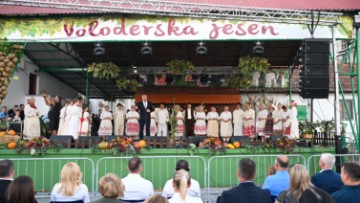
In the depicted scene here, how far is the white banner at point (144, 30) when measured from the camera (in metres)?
11.0

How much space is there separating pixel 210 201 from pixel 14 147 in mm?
5821

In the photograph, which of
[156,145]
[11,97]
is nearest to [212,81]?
[156,145]

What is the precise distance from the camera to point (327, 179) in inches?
191

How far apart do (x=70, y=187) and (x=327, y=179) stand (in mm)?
3135

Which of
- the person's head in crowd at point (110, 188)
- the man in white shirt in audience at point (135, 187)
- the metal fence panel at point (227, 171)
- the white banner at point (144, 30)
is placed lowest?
the metal fence panel at point (227, 171)

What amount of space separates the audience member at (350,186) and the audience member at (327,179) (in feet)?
2.59

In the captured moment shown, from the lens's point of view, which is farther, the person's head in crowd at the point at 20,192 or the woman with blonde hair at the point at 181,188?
the woman with blonde hair at the point at 181,188

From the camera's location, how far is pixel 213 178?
10.1 m

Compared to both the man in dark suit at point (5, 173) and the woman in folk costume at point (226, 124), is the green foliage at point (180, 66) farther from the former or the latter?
the man in dark suit at point (5, 173)

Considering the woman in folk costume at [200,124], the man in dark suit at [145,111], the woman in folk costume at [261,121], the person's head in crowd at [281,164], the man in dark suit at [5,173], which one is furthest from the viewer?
the woman in folk costume at [261,121]

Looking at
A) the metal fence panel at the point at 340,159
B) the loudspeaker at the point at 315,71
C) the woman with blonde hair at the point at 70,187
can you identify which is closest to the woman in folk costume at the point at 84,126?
the loudspeaker at the point at 315,71

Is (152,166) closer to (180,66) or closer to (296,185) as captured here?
(296,185)

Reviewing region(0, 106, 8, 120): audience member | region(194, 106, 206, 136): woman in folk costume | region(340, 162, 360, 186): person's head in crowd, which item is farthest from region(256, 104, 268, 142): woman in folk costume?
region(340, 162, 360, 186): person's head in crowd

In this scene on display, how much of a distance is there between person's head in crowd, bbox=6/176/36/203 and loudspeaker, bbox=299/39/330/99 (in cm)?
787
